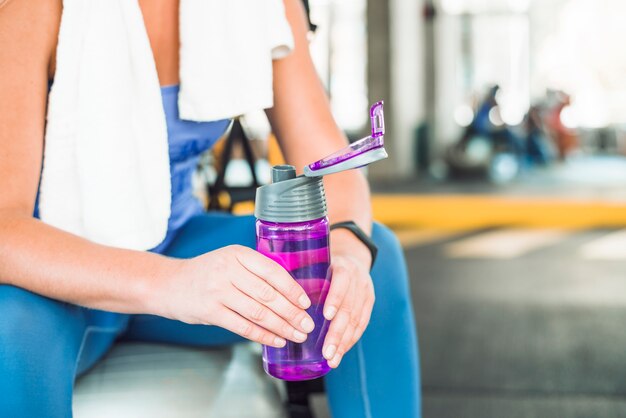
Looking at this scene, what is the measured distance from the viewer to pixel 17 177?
80 centimetres

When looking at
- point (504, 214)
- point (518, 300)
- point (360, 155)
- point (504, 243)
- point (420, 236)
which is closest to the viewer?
point (360, 155)

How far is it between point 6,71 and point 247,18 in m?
0.29

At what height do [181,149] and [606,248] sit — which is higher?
[181,149]

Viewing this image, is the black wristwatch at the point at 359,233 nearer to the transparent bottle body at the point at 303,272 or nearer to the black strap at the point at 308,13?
the transparent bottle body at the point at 303,272

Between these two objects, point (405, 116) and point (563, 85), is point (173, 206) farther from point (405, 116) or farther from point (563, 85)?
point (563, 85)

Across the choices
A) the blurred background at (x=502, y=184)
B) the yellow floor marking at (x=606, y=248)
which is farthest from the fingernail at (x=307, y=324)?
the yellow floor marking at (x=606, y=248)

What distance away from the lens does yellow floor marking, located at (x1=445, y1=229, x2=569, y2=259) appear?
3738 millimetres

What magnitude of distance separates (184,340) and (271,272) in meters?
0.34

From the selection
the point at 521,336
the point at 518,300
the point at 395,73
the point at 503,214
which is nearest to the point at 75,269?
the point at 521,336

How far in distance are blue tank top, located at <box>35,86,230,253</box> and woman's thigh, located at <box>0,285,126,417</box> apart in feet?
0.67

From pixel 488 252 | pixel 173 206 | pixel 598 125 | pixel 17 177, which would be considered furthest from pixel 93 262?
pixel 598 125

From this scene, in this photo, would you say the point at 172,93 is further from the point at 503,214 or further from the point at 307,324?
the point at 503,214

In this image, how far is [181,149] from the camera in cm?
98

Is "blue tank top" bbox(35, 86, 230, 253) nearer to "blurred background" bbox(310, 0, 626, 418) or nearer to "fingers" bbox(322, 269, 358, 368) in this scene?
"fingers" bbox(322, 269, 358, 368)
